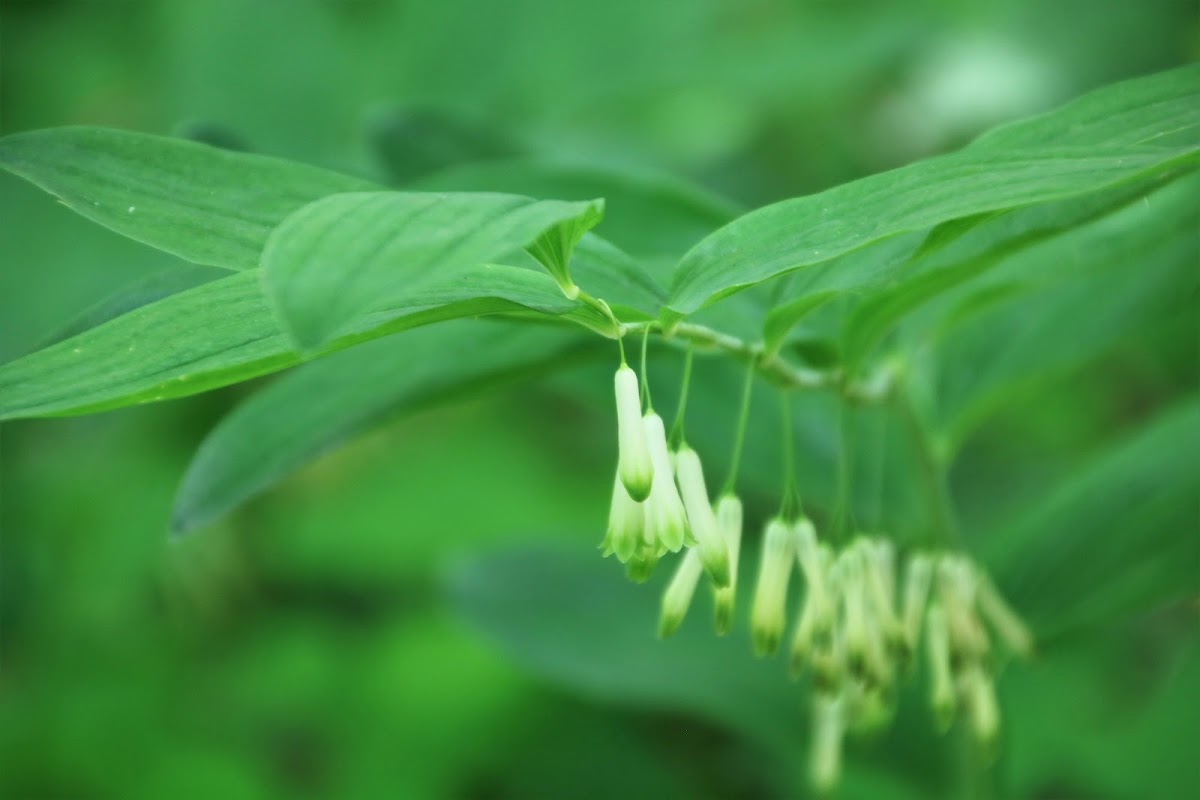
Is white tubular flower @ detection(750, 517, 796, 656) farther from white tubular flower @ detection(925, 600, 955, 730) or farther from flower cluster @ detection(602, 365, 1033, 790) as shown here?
white tubular flower @ detection(925, 600, 955, 730)

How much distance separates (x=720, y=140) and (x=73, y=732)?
179cm

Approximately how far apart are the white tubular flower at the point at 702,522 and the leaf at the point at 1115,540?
2.02 ft

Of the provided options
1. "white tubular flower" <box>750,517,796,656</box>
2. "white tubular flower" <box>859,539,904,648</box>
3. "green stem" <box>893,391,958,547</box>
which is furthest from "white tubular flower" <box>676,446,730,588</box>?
"green stem" <box>893,391,958,547</box>

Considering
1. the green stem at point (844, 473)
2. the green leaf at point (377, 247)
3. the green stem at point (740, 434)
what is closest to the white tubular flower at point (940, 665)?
the green stem at point (844, 473)

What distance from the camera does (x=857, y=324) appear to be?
0.84 m

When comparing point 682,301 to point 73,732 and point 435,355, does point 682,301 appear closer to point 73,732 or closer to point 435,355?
point 435,355

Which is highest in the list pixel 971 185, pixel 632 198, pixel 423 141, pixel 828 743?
pixel 423 141

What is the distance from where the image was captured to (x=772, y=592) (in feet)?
2.86

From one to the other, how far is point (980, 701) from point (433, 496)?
1.66 meters

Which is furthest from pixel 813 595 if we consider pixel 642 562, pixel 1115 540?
pixel 1115 540

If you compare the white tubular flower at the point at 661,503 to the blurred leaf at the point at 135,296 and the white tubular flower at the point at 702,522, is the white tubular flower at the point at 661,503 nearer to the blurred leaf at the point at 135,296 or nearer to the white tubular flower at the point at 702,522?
the white tubular flower at the point at 702,522

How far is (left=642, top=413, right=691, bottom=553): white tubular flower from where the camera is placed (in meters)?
0.70

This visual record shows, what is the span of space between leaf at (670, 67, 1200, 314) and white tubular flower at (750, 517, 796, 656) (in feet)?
0.87

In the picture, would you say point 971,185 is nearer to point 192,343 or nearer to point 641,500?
point 641,500
